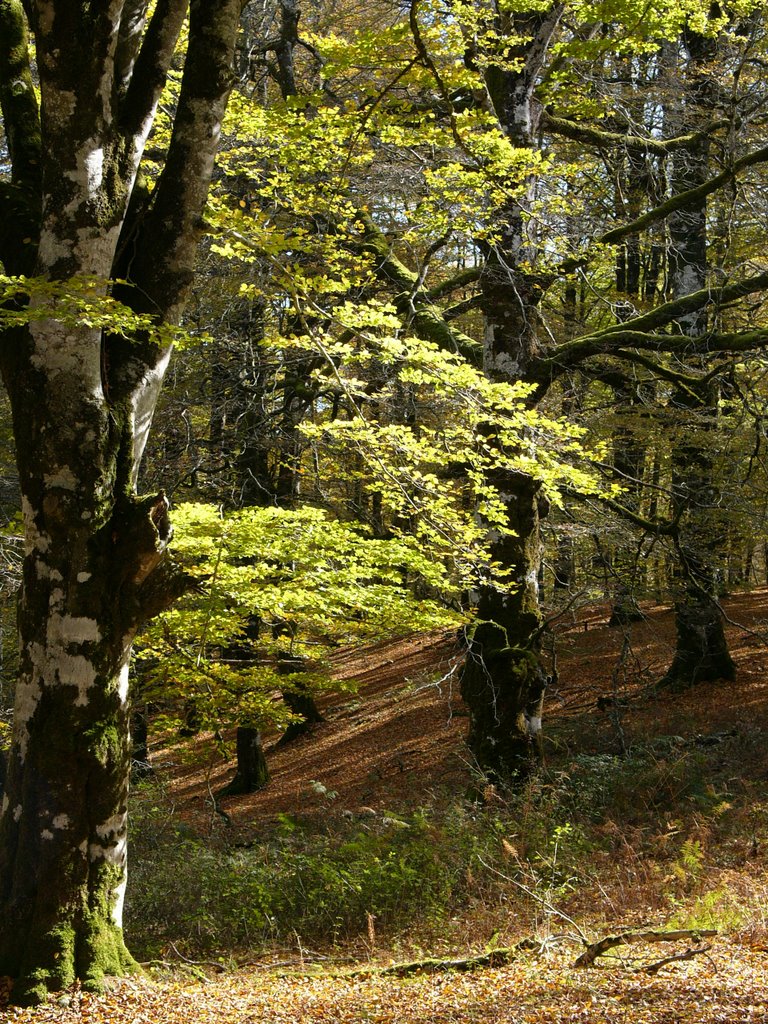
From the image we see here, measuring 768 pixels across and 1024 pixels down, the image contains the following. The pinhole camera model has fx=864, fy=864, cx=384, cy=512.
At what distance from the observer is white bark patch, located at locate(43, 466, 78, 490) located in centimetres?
524

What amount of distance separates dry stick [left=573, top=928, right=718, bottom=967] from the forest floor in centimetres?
4

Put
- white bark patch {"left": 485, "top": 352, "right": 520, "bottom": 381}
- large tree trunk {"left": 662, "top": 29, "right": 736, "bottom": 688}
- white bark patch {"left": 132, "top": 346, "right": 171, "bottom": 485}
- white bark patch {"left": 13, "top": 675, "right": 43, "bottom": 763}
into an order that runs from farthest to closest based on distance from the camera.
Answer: large tree trunk {"left": 662, "top": 29, "right": 736, "bottom": 688}, white bark patch {"left": 485, "top": 352, "right": 520, "bottom": 381}, white bark patch {"left": 132, "top": 346, "right": 171, "bottom": 485}, white bark patch {"left": 13, "top": 675, "right": 43, "bottom": 763}

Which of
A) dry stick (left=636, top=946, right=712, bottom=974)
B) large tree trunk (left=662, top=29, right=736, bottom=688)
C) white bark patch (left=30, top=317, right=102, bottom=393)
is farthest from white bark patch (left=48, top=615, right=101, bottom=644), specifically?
large tree trunk (left=662, top=29, right=736, bottom=688)

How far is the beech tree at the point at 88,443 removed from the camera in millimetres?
5082

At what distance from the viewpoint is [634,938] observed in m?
5.05

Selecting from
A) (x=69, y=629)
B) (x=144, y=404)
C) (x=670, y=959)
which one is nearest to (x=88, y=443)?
(x=144, y=404)

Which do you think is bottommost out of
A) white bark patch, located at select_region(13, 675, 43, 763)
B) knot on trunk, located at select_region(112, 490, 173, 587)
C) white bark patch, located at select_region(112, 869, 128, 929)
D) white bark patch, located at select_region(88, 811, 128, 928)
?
white bark patch, located at select_region(112, 869, 128, 929)

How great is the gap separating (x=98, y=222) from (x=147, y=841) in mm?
7394

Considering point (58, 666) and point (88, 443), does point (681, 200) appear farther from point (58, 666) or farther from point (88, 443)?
point (58, 666)

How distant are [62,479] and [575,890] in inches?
188

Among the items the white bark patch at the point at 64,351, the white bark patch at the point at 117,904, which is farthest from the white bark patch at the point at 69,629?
the white bark patch at the point at 117,904

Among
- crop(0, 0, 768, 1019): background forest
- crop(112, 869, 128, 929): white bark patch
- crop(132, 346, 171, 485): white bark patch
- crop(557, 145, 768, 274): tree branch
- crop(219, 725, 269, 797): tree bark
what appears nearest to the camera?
crop(112, 869, 128, 929): white bark patch

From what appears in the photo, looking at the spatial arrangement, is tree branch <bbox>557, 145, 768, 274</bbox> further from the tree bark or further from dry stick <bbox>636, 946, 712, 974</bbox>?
the tree bark

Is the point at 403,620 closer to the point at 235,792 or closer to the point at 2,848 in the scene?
the point at 2,848
